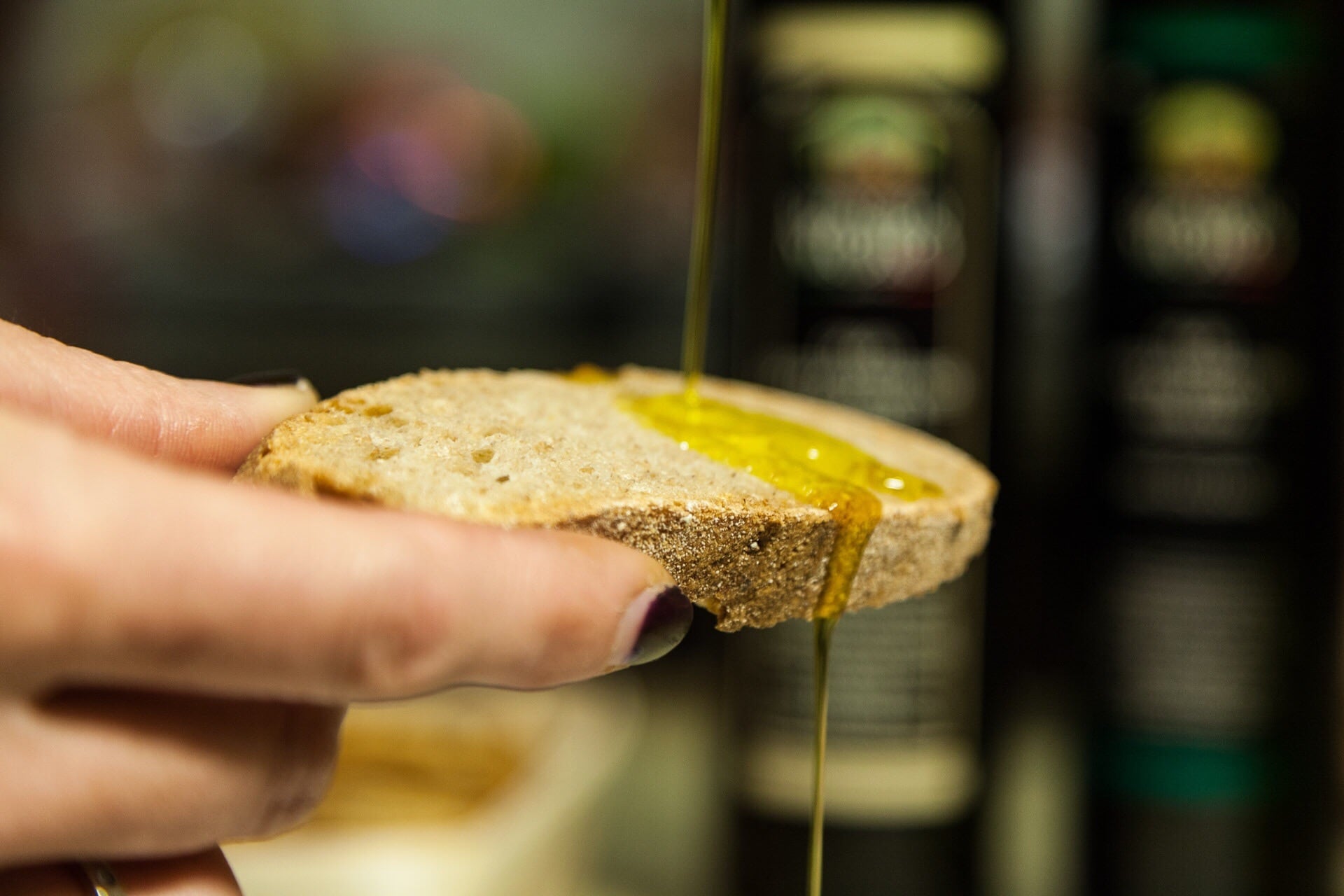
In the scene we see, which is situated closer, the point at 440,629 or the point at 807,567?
the point at 440,629

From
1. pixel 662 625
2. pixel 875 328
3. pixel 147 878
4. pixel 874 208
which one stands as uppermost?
pixel 874 208

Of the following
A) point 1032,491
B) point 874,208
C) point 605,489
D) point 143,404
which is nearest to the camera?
point 605,489

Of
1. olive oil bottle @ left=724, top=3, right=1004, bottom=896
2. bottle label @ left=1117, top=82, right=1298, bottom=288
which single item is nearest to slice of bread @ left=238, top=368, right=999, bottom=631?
olive oil bottle @ left=724, top=3, right=1004, bottom=896

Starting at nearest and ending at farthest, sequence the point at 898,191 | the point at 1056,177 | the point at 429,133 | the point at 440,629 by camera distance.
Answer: the point at 440,629 < the point at 898,191 < the point at 1056,177 < the point at 429,133

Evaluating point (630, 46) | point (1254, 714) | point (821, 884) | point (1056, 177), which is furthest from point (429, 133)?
point (1254, 714)

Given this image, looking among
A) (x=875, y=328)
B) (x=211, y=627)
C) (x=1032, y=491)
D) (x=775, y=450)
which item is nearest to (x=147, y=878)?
(x=211, y=627)

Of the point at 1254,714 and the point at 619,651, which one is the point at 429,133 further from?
the point at 619,651

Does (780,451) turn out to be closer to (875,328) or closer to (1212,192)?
(875,328)
